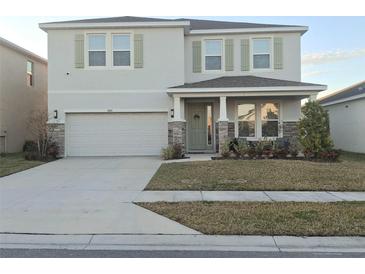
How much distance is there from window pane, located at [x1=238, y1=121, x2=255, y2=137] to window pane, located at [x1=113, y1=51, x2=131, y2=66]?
6130mm

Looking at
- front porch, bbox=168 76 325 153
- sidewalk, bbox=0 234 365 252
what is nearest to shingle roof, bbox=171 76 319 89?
front porch, bbox=168 76 325 153

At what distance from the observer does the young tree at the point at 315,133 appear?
14.9m

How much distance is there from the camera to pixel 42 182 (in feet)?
35.8

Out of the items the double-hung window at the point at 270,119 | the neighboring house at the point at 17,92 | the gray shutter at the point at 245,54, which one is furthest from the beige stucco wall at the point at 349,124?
the neighboring house at the point at 17,92

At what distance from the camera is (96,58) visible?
58.1ft

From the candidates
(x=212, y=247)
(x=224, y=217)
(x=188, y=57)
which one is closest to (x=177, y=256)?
(x=212, y=247)

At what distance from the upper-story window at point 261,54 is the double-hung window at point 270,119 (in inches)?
77.4

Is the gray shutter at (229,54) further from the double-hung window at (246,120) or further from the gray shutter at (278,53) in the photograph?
the gray shutter at (278,53)

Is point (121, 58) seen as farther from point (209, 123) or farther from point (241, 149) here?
point (241, 149)

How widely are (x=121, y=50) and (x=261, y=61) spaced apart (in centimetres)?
681

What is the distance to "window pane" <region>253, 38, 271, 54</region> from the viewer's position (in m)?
18.5

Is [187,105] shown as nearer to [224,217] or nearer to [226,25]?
[226,25]

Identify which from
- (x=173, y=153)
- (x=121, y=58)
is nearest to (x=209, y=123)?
(x=173, y=153)

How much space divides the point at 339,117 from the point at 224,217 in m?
18.8
